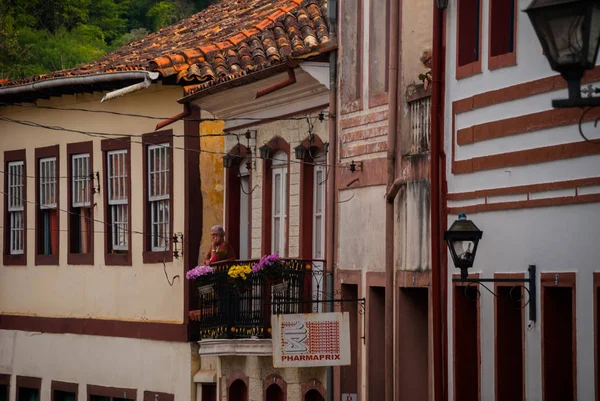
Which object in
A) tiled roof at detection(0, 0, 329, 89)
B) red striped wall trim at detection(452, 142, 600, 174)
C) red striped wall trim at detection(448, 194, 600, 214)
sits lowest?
red striped wall trim at detection(448, 194, 600, 214)

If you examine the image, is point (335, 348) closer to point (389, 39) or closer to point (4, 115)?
point (389, 39)

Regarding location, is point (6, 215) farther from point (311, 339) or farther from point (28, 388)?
point (311, 339)

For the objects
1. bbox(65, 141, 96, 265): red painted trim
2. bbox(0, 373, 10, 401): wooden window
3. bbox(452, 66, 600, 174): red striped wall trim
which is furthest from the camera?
bbox(0, 373, 10, 401): wooden window

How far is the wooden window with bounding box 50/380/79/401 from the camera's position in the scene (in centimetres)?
2834

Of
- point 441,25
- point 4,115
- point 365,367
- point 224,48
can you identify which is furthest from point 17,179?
point 441,25

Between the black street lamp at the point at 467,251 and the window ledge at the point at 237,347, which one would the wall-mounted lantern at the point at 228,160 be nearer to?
the window ledge at the point at 237,347

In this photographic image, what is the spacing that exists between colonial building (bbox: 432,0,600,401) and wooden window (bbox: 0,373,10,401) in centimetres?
1585

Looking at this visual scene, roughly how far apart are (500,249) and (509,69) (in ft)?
5.00

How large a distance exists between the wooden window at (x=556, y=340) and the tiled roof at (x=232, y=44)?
297 inches

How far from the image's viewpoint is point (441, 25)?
16484mm

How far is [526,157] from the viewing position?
571 inches

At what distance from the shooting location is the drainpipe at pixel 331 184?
20578 millimetres

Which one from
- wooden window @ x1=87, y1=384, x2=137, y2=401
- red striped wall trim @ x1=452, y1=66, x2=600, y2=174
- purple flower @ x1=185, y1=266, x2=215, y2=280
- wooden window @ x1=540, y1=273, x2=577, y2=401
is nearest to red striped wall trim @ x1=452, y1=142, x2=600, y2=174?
red striped wall trim @ x1=452, y1=66, x2=600, y2=174

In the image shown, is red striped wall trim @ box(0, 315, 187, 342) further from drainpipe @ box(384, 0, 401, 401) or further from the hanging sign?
drainpipe @ box(384, 0, 401, 401)
